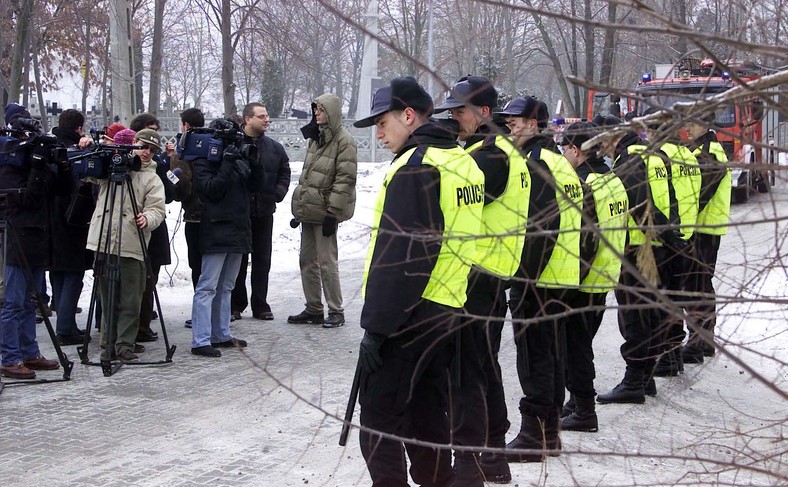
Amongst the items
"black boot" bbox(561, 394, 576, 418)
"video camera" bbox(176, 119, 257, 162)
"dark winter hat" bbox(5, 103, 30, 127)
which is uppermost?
"dark winter hat" bbox(5, 103, 30, 127)

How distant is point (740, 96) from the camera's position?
2398mm

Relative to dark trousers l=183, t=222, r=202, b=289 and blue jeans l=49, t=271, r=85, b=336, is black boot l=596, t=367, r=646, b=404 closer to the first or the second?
dark trousers l=183, t=222, r=202, b=289

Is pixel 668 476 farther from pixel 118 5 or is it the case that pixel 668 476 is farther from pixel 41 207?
pixel 118 5

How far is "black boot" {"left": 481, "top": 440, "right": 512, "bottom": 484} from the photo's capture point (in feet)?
17.0

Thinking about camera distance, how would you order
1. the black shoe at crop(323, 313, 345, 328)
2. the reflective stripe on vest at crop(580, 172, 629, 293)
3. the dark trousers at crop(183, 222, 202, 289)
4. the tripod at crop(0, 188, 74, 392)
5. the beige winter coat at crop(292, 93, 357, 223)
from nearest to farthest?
the reflective stripe on vest at crop(580, 172, 629, 293) → the tripod at crop(0, 188, 74, 392) → the dark trousers at crop(183, 222, 202, 289) → the beige winter coat at crop(292, 93, 357, 223) → the black shoe at crop(323, 313, 345, 328)

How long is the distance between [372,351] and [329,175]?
5.56 metres

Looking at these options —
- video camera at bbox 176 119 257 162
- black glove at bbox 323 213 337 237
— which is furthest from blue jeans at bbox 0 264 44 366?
black glove at bbox 323 213 337 237

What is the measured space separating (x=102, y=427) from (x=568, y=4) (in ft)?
13.6

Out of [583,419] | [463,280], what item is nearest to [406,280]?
[463,280]

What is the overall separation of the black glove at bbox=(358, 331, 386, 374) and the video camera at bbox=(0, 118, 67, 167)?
4.45 m

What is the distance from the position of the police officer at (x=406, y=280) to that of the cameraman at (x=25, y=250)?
4.01 m

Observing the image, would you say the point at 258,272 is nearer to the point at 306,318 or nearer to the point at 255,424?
the point at 306,318

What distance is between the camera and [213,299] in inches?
336

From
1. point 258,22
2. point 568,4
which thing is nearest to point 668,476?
point 568,4
